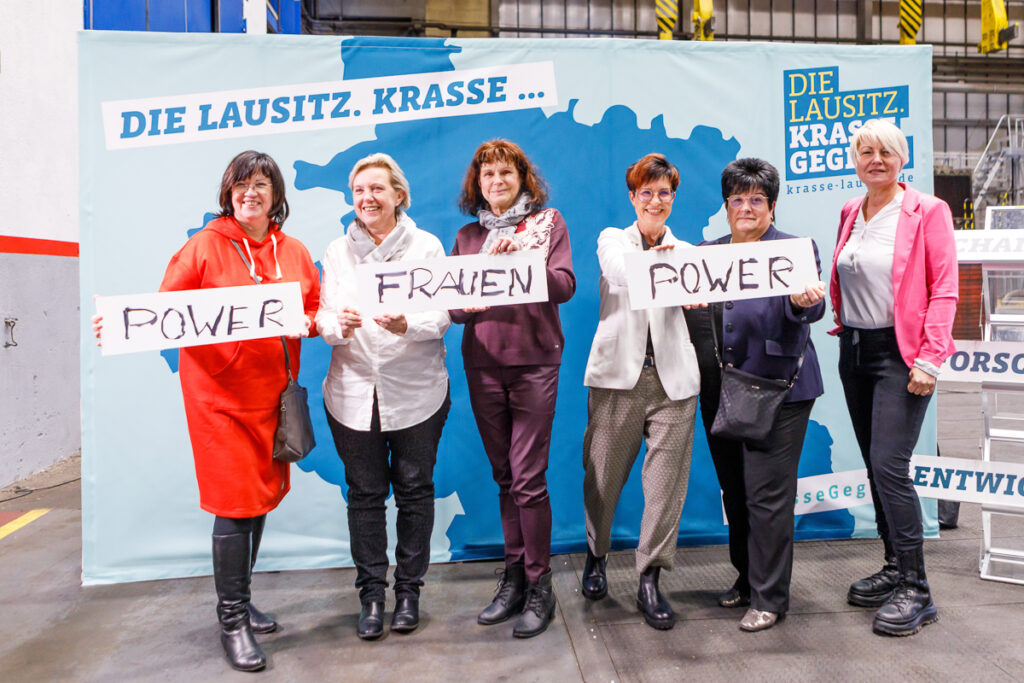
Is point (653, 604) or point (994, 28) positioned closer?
point (653, 604)

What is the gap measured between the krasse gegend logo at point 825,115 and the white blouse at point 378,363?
1818 mm

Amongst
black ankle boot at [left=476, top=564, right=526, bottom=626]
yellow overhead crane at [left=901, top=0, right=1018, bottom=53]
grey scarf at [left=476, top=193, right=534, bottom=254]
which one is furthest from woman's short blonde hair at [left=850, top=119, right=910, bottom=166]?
yellow overhead crane at [left=901, top=0, right=1018, bottom=53]

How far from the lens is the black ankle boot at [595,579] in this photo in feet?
8.23

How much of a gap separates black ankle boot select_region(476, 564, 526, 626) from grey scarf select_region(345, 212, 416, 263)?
1.16m


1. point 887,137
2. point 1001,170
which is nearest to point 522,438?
point 887,137

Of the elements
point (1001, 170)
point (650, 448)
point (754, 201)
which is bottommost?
point (650, 448)

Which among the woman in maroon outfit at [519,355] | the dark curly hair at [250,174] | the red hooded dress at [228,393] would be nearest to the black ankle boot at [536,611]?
the woman in maroon outfit at [519,355]

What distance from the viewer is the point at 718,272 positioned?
2115 mm

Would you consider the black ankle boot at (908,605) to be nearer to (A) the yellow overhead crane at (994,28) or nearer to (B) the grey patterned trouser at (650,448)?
(B) the grey patterned trouser at (650,448)

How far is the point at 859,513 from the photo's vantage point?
312 centimetres

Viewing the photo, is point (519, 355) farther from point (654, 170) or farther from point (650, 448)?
point (654, 170)

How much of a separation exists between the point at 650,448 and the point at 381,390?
933mm

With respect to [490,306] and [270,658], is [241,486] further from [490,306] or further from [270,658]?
[490,306]

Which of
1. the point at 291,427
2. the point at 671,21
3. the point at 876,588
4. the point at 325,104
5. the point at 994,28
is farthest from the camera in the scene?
the point at 994,28
